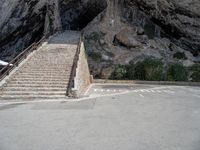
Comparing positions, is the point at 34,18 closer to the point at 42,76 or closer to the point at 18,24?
the point at 18,24

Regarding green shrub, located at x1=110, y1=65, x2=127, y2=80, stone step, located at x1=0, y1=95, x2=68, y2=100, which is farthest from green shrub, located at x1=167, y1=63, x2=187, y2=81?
stone step, located at x1=0, y1=95, x2=68, y2=100

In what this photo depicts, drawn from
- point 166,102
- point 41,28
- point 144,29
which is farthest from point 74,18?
point 166,102

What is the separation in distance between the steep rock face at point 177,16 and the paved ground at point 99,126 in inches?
795

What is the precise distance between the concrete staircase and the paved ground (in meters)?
2.19

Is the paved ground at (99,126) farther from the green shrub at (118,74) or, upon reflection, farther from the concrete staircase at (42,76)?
the green shrub at (118,74)

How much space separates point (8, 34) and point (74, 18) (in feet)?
36.9

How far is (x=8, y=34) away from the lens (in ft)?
93.9

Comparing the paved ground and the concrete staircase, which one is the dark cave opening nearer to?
the concrete staircase

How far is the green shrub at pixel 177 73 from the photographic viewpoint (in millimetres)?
27750

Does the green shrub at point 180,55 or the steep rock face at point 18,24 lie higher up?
the steep rock face at point 18,24

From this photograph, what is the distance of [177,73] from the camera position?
27859 millimetres

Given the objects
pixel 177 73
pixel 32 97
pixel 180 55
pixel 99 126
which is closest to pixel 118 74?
pixel 177 73

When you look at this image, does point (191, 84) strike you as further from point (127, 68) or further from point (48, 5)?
point (48, 5)

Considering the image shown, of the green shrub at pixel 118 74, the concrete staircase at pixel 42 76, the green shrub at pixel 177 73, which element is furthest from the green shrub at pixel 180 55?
the concrete staircase at pixel 42 76
